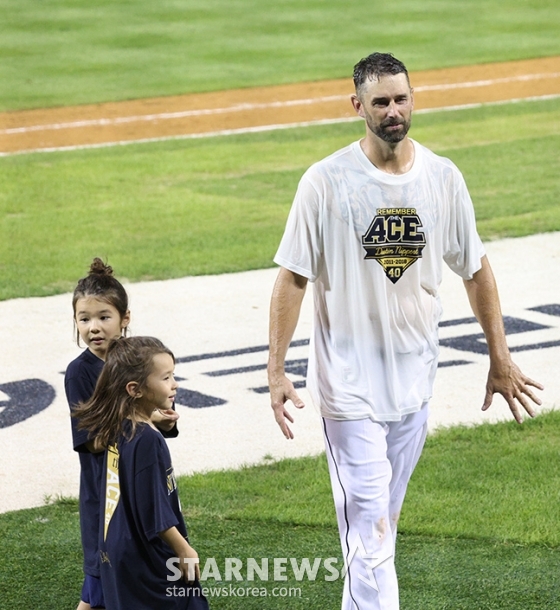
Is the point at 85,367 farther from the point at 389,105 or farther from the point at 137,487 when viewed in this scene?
the point at 389,105

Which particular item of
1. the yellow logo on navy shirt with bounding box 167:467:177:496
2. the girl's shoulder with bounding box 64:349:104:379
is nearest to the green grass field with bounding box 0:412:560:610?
the girl's shoulder with bounding box 64:349:104:379

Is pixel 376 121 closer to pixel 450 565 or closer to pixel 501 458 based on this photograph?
pixel 450 565

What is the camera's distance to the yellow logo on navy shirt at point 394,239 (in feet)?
14.9

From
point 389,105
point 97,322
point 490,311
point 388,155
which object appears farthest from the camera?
point 490,311

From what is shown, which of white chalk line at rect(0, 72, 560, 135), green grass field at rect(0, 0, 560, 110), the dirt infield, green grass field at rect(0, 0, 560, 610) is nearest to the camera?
green grass field at rect(0, 0, 560, 610)

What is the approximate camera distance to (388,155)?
4.59 metres

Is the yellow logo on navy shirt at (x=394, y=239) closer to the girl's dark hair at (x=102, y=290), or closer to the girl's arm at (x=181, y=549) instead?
the girl's dark hair at (x=102, y=290)

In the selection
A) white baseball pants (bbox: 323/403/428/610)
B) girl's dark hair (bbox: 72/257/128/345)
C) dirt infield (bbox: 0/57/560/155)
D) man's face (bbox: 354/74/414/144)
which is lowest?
white baseball pants (bbox: 323/403/428/610)

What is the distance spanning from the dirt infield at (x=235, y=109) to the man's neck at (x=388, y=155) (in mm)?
15078

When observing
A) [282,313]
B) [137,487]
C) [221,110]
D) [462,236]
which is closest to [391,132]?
[462,236]

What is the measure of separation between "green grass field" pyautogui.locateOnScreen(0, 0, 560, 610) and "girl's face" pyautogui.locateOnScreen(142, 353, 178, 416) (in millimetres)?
1515

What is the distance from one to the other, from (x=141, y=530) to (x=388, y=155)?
1.58 m

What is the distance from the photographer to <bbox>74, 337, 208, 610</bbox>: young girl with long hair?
4.01m

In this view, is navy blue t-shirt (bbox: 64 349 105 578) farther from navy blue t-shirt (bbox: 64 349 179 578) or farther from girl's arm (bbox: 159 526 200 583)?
girl's arm (bbox: 159 526 200 583)
